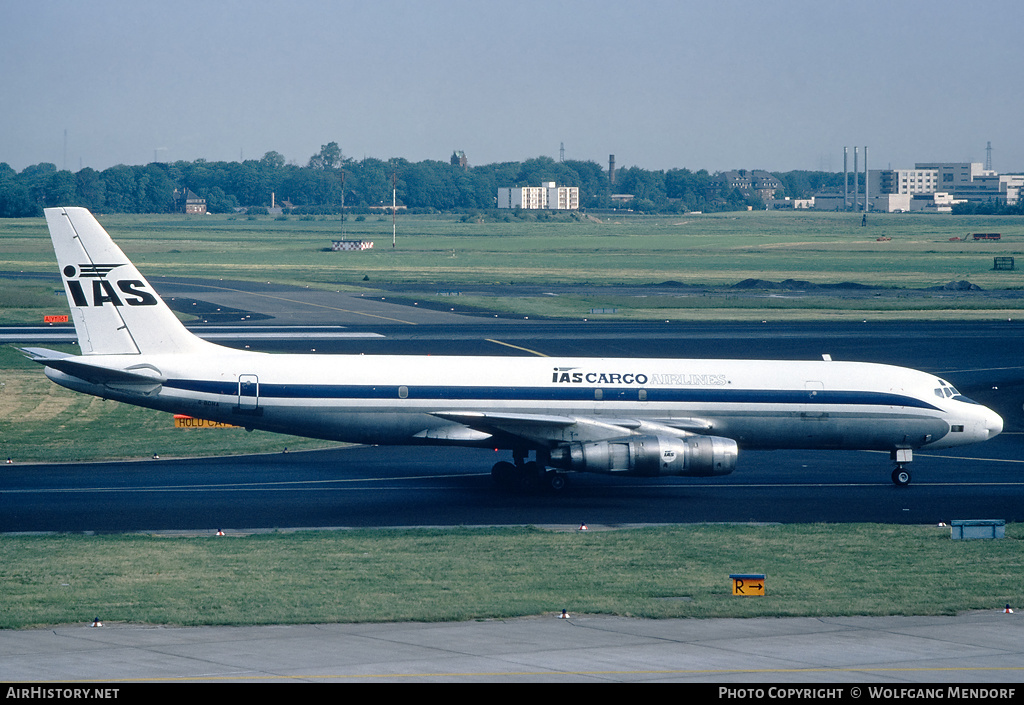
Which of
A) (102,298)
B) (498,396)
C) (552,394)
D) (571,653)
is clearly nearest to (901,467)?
(552,394)

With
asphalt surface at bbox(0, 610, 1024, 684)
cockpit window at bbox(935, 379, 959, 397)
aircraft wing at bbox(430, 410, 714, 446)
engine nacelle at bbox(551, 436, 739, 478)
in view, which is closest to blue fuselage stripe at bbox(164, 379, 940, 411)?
aircraft wing at bbox(430, 410, 714, 446)

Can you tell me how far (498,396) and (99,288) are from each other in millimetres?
12207

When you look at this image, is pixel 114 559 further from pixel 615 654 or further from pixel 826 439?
pixel 826 439

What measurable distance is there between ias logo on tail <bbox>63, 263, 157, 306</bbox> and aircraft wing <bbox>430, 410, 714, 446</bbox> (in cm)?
970

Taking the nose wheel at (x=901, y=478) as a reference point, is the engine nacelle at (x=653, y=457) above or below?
above

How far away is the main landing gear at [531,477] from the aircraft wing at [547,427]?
2.80ft

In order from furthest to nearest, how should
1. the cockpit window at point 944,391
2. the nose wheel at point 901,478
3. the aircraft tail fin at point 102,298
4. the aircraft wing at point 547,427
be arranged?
the cockpit window at point 944,391 → the nose wheel at point 901,478 → the aircraft tail fin at point 102,298 → the aircraft wing at point 547,427

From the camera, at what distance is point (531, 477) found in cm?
3528

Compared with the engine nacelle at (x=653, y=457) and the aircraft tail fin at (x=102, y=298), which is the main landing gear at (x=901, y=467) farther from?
the aircraft tail fin at (x=102, y=298)

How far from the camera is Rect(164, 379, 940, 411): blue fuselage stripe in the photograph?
34.7 metres

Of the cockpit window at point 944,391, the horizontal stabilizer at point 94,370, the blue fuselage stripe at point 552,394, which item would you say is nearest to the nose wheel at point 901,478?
the blue fuselage stripe at point 552,394

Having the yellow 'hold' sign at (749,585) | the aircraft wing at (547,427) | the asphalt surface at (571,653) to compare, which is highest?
the aircraft wing at (547,427)

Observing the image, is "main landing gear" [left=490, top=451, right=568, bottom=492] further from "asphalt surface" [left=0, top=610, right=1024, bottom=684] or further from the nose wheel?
"asphalt surface" [left=0, top=610, right=1024, bottom=684]

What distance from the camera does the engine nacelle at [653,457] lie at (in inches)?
1304
